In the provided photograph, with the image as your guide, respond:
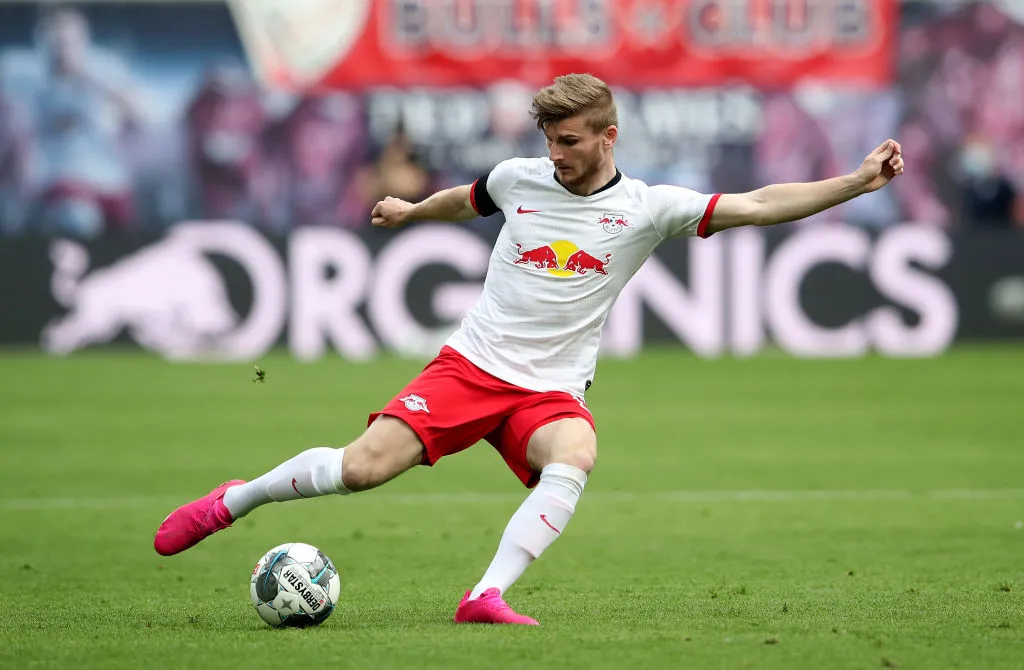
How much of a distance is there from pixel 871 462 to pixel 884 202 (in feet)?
42.2

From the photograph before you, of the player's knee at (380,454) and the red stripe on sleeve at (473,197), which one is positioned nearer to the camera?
the player's knee at (380,454)

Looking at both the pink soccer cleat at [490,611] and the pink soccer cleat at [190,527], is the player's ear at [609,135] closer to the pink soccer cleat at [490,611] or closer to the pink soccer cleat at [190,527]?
the pink soccer cleat at [490,611]

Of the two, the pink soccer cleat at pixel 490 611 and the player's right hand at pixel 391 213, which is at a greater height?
the player's right hand at pixel 391 213

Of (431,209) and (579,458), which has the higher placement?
(431,209)

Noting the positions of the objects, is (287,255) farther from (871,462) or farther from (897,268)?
(871,462)

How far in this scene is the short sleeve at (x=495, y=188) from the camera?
21.4 feet

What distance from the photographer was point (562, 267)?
6.37 meters

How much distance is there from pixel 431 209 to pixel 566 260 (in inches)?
27.3

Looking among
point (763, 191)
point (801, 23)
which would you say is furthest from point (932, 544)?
point (801, 23)

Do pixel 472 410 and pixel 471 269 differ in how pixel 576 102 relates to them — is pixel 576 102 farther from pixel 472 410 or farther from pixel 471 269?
pixel 471 269

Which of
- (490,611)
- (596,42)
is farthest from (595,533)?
(596,42)

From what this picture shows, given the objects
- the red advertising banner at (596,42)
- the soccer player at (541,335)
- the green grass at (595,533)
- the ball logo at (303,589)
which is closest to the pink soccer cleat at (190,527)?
the soccer player at (541,335)

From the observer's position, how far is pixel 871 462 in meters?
11.7

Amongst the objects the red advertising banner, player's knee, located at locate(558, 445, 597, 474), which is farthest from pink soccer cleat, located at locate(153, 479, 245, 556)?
the red advertising banner
